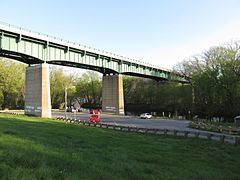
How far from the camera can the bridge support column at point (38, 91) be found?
53.2m

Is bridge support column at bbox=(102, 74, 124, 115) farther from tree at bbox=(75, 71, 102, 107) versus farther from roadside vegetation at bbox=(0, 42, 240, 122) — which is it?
tree at bbox=(75, 71, 102, 107)

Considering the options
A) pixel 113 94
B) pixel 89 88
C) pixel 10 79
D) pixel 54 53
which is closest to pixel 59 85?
pixel 89 88

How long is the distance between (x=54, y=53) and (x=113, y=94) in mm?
24859

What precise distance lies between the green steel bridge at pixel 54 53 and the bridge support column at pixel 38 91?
1.70 meters

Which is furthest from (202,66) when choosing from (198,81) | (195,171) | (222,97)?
(195,171)

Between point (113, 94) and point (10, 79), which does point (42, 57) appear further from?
point (10, 79)

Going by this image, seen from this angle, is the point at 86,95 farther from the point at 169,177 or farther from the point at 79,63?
the point at 169,177

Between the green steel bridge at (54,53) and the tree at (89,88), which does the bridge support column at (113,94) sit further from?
the tree at (89,88)

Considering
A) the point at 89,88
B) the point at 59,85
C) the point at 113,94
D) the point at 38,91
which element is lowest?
the point at 38,91

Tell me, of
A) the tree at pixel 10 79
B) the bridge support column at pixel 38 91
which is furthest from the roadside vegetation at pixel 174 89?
the bridge support column at pixel 38 91

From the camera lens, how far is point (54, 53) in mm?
55688

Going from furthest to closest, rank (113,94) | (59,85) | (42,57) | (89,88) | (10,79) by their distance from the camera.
Result: 1. (89,88)
2. (59,85)
3. (10,79)
4. (113,94)
5. (42,57)

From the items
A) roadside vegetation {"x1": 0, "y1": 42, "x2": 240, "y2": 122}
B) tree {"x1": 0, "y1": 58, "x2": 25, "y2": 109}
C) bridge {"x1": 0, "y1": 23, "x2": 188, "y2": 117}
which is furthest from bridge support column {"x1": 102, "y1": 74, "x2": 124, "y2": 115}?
tree {"x1": 0, "y1": 58, "x2": 25, "y2": 109}

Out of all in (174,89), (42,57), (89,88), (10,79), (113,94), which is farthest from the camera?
(89,88)
